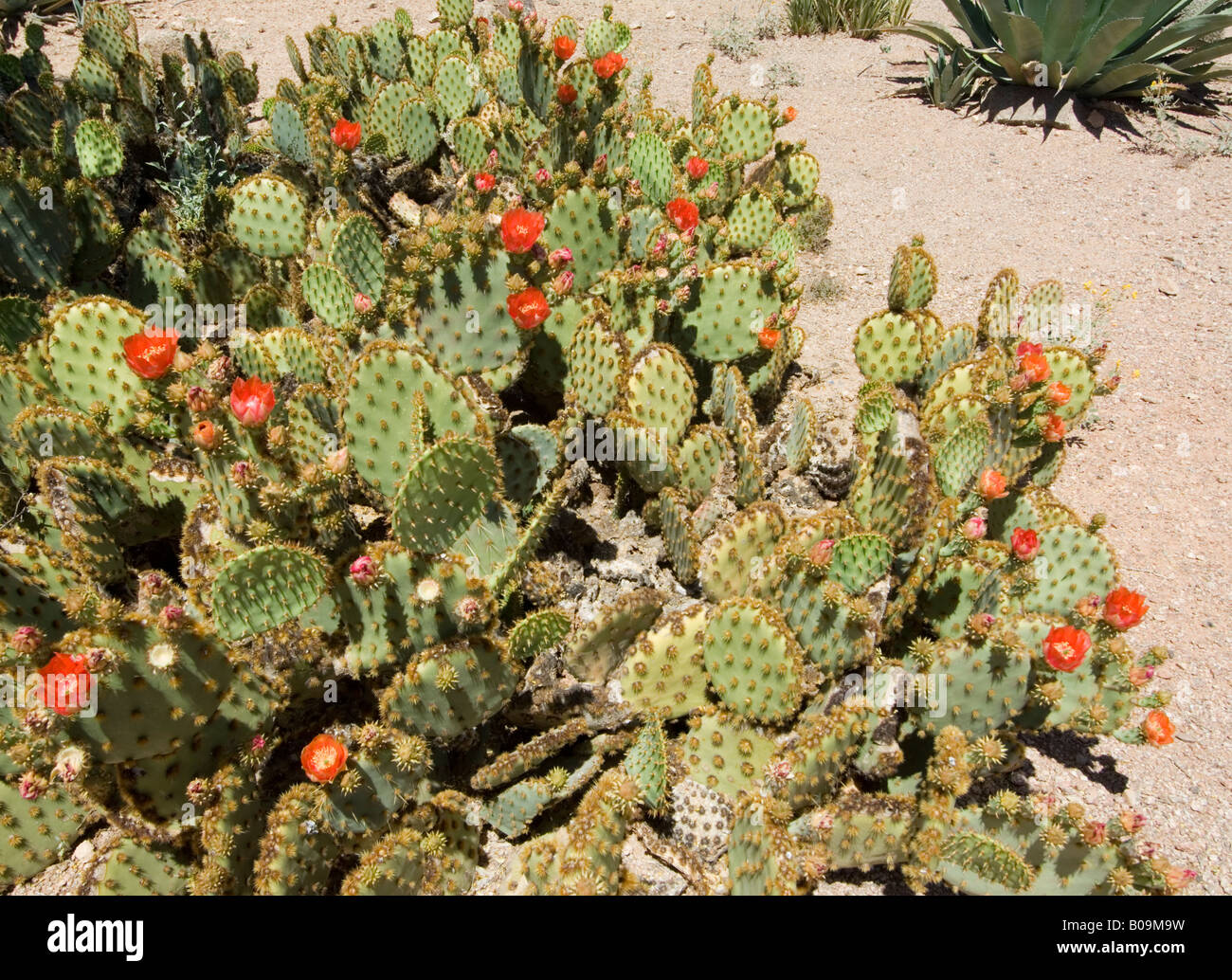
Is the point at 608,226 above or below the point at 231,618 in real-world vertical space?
above

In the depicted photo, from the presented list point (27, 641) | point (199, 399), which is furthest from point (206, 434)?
point (27, 641)

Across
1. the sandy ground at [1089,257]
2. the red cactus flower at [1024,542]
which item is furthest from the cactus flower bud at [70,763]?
the red cactus flower at [1024,542]

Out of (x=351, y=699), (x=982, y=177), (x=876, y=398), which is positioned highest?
(x=982, y=177)

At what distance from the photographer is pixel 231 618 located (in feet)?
8.00

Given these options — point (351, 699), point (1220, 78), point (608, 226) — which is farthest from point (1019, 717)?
point (1220, 78)

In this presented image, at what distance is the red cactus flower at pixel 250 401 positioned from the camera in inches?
98.9

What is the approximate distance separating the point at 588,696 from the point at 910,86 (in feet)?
26.5

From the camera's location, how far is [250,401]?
8.25 ft

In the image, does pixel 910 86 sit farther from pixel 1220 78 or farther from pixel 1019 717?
pixel 1019 717

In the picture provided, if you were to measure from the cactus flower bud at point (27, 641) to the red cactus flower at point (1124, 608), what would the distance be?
3.17 metres

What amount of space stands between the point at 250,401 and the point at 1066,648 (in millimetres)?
2628

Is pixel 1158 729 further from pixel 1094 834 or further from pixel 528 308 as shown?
pixel 528 308

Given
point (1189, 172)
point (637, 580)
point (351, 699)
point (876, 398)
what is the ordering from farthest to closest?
point (1189, 172)
point (637, 580)
point (876, 398)
point (351, 699)

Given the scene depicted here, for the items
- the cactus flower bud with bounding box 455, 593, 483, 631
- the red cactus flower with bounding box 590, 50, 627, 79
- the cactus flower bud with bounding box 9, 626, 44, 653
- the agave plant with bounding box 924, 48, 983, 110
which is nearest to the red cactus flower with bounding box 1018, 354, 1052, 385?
the cactus flower bud with bounding box 455, 593, 483, 631
